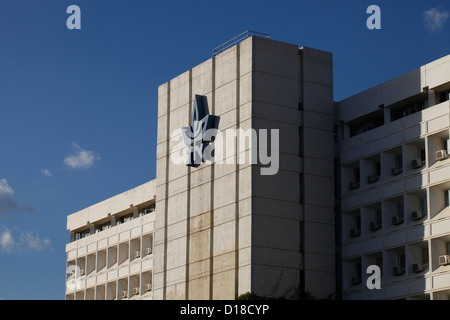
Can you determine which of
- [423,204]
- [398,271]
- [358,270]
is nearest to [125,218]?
[358,270]

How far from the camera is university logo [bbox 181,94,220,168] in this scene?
215 feet

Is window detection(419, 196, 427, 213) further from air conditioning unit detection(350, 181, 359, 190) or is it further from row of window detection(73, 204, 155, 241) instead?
row of window detection(73, 204, 155, 241)

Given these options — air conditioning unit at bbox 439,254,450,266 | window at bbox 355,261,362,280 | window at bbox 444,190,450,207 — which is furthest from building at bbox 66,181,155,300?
window at bbox 444,190,450,207

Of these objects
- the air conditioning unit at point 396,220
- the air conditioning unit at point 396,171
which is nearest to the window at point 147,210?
the air conditioning unit at point 396,171

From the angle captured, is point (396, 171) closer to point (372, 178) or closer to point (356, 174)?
point (372, 178)

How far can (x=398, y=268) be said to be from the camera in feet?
197

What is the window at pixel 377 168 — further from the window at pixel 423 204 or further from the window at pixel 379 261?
the window at pixel 379 261

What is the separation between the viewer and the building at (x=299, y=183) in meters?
59.6

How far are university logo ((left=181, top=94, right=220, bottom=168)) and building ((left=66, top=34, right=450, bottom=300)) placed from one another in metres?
0.09

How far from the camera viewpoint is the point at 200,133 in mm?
66062

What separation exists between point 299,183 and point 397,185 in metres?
6.13

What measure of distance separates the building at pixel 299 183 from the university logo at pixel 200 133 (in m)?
0.09
